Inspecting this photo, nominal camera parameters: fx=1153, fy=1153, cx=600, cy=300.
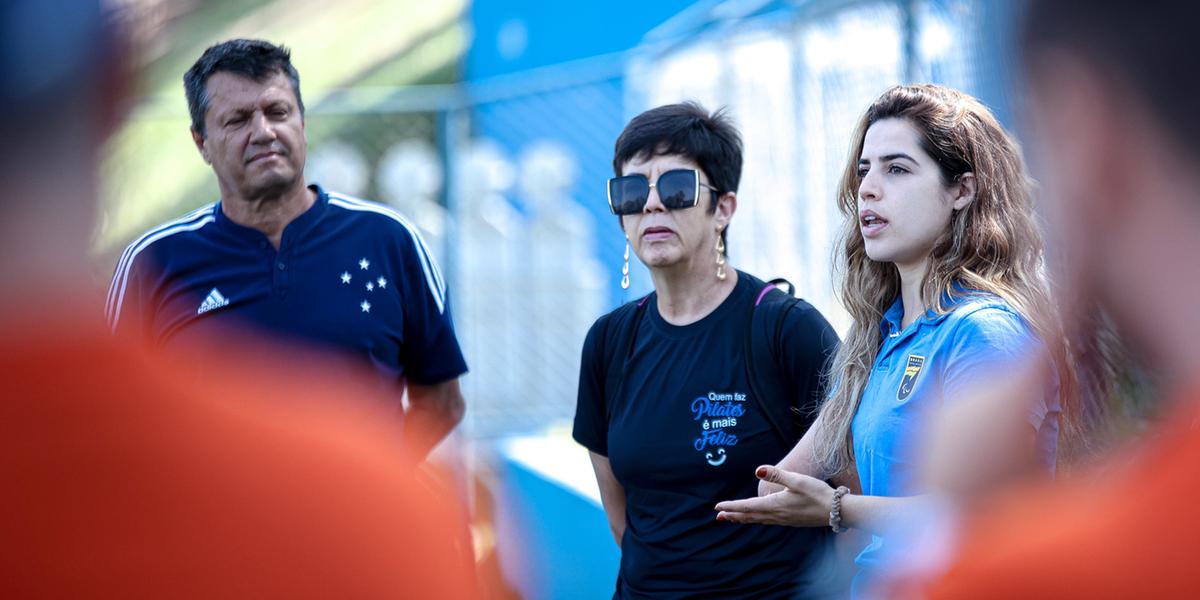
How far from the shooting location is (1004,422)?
3.11ft

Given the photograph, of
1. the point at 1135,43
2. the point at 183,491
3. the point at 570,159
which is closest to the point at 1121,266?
the point at 1135,43

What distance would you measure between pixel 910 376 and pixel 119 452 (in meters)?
1.57

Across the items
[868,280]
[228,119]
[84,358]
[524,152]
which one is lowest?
[84,358]

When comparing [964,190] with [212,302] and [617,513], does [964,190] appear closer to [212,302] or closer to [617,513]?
[617,513]

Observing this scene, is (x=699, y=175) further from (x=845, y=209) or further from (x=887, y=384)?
(x=887, y=384)

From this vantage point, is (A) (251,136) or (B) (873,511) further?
(A) (251,136)

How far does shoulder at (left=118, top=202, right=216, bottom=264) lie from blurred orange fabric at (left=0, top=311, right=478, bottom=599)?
8.75ft

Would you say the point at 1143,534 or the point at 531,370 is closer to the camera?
the point at 1143,534

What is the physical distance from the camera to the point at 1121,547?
71cm

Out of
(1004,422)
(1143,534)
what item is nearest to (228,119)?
(1004,422)

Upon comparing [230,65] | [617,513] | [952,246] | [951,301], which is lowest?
[617,513]

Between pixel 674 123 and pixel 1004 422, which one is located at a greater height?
pixel 674 123

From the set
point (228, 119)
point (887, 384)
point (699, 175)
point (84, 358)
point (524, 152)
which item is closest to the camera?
point (84, 358)

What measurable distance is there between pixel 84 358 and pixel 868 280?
6.40 feet
